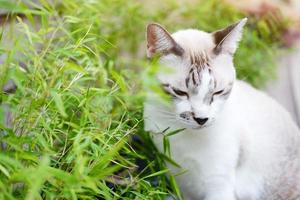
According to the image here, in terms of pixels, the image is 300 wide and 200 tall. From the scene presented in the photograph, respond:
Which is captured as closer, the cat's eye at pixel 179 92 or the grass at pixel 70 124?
the grass at pixel 70 124

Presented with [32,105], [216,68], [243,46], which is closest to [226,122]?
[216,68]

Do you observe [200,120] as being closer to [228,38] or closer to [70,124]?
[228,38]

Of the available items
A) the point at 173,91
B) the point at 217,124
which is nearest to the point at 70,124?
the point at 173,91

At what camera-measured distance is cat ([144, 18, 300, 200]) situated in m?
1.75

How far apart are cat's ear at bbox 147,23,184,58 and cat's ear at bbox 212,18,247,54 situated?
0.47 ft

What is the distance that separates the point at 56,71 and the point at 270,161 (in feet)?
3.09

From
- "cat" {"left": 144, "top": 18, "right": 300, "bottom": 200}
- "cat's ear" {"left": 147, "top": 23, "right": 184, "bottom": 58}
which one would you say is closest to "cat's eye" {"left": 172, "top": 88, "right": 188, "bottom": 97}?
"cat" {"left": 144, "top": 18, "right": 300, "bottom": 200}

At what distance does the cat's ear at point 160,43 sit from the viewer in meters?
1.72

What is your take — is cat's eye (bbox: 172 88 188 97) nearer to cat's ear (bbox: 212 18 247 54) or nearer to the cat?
the cat

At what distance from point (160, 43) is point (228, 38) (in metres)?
0.24

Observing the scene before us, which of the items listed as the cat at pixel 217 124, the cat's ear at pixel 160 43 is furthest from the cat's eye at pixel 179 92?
the cat's ear at pixel 160 43

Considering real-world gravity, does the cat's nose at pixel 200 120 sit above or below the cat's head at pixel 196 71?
below

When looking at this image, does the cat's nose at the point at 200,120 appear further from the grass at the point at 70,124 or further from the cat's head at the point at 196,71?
the grass at the point at 70,124

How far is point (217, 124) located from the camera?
191 centimetres
